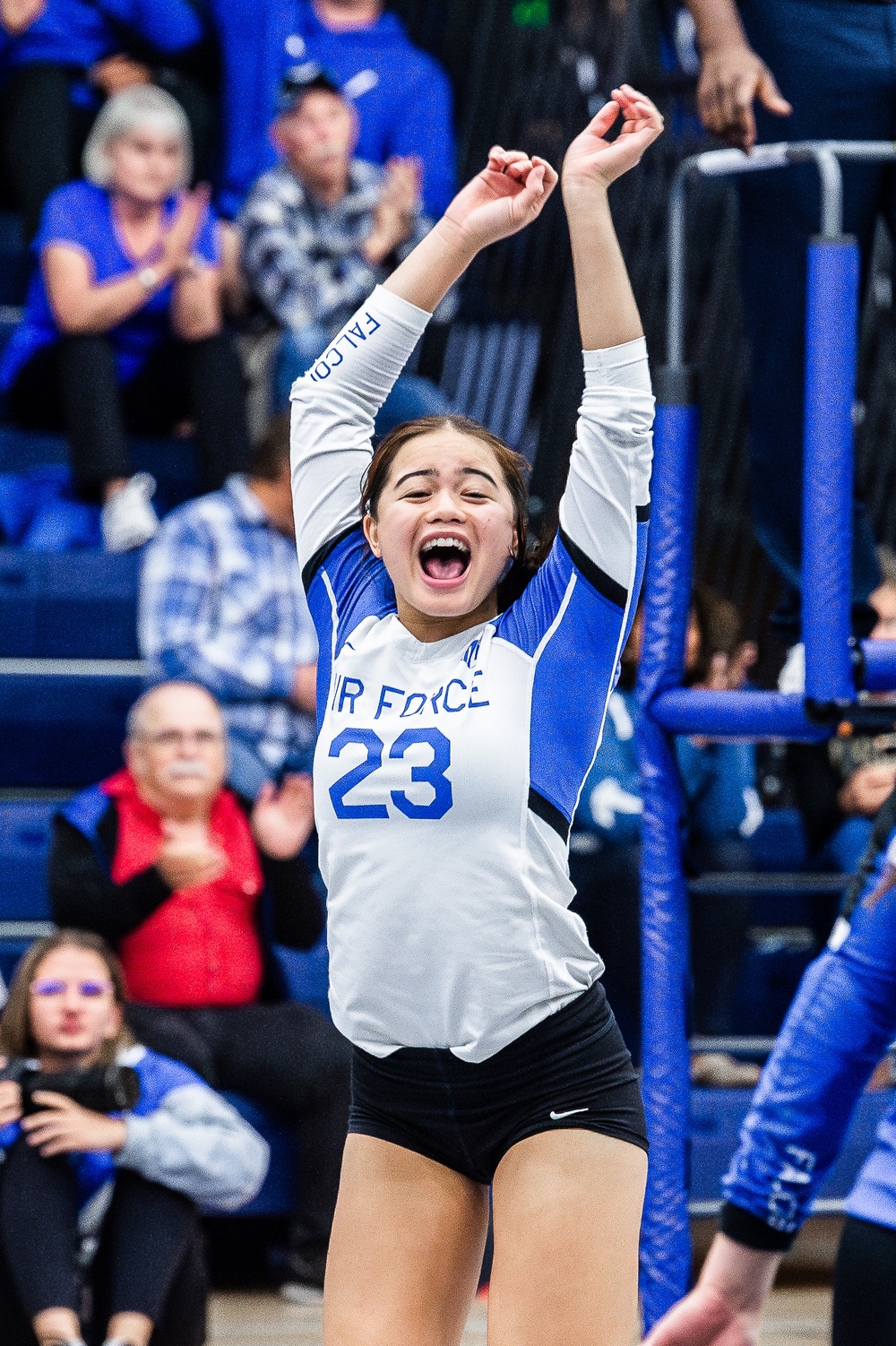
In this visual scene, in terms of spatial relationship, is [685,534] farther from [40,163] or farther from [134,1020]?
[40,163]

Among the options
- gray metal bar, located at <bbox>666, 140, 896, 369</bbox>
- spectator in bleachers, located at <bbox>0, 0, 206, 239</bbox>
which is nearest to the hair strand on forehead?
gray metal bar, located at <bbox>666, 140, 896, 369</bbox>

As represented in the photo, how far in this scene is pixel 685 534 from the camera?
3447 millimetres

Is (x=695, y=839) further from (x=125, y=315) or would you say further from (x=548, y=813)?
(x=548, y=813)

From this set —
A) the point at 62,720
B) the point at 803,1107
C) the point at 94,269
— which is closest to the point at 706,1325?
the point at 803,1107

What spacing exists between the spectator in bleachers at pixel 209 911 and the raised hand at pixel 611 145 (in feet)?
7.27

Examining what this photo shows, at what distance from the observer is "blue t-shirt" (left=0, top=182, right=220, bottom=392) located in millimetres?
5293

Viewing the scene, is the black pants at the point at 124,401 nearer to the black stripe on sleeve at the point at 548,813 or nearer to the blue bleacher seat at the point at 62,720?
the blue bleacher seat at the point at 62,720

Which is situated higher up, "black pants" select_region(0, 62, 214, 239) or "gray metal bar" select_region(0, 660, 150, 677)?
"black pants" select_region(0, 62, 214, 239)

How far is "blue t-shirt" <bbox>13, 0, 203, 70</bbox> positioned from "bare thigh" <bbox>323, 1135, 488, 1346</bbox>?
4578 mm

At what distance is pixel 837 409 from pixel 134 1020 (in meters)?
2.01

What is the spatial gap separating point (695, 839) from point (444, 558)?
8.05ft

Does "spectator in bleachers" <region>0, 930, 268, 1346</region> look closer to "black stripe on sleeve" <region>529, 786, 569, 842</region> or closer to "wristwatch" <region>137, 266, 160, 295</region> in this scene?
"black stripe on sleeve" <region>529, 786, 569, 842</region>

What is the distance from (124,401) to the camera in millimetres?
5570

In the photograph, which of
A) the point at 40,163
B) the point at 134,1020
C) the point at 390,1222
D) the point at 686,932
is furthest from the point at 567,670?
the point at 40,163
